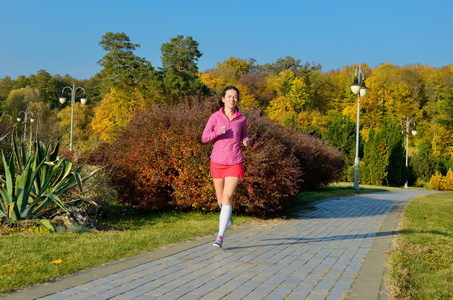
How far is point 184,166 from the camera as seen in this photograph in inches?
387

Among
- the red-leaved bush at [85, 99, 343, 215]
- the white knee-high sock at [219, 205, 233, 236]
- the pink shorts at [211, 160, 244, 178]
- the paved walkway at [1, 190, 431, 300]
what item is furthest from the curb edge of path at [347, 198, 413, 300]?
the red-leaved bush at [85, 99, 343, 215]

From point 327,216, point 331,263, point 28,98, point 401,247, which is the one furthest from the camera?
point 28,98

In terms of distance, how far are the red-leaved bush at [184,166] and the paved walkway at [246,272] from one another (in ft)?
5.61

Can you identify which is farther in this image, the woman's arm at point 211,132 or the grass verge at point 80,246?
the woman's arm at point 211,132

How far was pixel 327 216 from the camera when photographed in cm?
1105

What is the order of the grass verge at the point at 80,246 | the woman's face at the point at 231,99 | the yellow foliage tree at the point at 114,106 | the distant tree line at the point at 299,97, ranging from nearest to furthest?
the grass verge at the point at 80,246 < the woman's face at the point at 231,99 < the distant tree line at the point at 299,97 < the yellow foliage tree at the point at 114,106

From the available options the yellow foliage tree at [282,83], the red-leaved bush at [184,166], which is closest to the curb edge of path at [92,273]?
the red-leaved bush at [184,166]

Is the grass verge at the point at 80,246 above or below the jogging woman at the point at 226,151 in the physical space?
below

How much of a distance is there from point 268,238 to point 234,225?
4.82 ft

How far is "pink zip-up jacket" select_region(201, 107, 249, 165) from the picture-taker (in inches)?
244

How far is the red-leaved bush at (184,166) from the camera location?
9469 millimetres

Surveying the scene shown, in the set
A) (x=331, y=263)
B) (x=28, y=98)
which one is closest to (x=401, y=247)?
(x=331, y=263)

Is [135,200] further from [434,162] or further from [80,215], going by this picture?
[434,162]

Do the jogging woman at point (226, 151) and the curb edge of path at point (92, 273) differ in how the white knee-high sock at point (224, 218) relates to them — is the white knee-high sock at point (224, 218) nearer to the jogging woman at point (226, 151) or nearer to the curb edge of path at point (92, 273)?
the jogging woman at point (226, 151)
